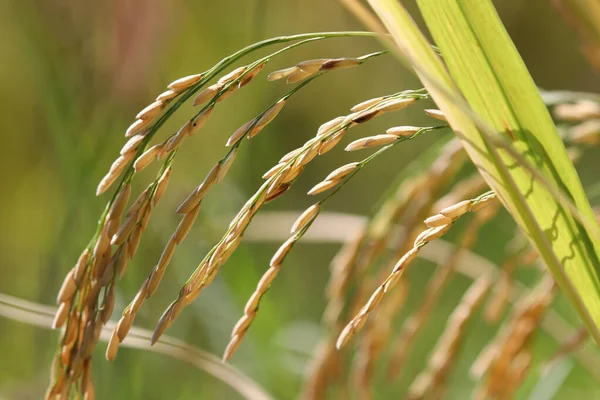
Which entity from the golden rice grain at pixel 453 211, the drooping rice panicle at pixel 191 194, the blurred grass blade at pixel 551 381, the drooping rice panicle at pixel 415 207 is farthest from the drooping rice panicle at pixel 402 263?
the blurred grass blade at pixel 551 381

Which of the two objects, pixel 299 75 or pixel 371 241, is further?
pixel 371 241

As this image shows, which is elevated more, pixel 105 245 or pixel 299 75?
pixel 299 75

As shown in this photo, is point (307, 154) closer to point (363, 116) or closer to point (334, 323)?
point (363, 116)

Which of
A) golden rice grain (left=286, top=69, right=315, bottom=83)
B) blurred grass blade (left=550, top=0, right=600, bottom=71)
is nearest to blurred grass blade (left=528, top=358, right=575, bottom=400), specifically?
A: blurred grass blade (left=550, top=0, right=600, bottom=71)

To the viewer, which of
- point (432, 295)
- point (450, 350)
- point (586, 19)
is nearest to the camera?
point (586, 19)

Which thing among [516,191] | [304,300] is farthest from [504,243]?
[516,191]

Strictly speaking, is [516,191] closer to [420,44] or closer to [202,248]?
[420,44]

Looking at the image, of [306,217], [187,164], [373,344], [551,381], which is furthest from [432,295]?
[187,164]
